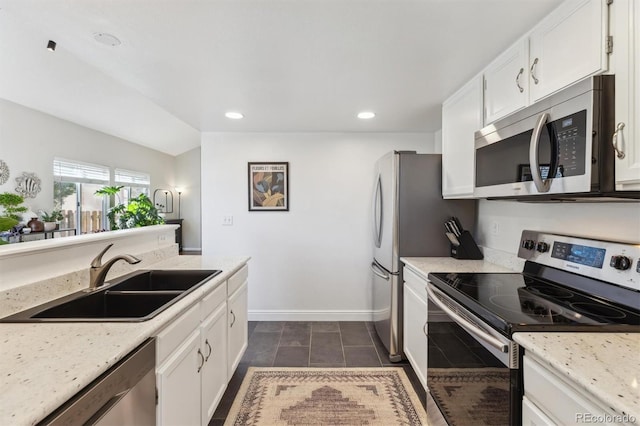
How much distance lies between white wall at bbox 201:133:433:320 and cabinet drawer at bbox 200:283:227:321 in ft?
4.97

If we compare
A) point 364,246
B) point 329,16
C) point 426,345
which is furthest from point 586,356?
point 364,246

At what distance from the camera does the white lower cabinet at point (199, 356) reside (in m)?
1.15

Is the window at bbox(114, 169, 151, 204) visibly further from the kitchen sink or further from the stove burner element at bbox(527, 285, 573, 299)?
the stove burner element at bbox(527, 285, 573, 299)

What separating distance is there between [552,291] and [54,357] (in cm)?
201

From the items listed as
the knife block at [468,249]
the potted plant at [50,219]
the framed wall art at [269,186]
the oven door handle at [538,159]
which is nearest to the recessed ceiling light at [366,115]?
the framed wall art at [269,186]

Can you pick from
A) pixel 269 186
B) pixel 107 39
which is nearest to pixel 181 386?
pixel 107 39

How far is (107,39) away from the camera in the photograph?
146 centimetres

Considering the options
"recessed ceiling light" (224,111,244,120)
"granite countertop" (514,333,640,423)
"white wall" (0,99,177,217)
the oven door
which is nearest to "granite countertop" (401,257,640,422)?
"granite countertop" (514,333,640,423)

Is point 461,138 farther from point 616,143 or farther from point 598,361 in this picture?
point 598,361

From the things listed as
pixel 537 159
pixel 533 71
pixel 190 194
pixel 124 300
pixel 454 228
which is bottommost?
pixel 124 300

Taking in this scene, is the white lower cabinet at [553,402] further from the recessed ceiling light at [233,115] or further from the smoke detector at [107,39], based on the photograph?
the recessed ceiling light at [233,115]

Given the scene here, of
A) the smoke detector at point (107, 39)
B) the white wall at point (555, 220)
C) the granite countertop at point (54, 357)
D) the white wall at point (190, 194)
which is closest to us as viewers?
the granite countertop at point (54, 357)

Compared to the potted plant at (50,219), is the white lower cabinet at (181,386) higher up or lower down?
lower down

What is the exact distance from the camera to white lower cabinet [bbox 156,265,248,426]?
1.15 m
